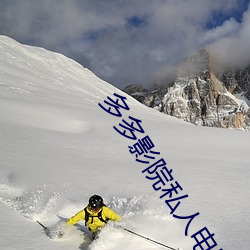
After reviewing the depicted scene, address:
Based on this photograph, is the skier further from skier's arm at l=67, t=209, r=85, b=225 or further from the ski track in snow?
the ski track in snow

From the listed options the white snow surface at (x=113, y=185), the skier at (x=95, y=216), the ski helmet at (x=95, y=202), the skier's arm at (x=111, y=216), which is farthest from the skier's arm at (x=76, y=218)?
the skier's arm at (x=111, y=216)

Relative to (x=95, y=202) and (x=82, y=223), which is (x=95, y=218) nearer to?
(x=95, y=202)

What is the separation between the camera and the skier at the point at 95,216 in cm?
574

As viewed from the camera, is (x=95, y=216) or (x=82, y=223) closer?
(x=95, y=216)

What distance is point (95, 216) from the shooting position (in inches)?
229

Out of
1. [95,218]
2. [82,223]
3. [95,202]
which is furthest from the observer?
[82,223]

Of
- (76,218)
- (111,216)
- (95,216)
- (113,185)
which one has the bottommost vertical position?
(111,216)

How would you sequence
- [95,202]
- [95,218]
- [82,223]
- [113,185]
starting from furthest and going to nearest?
[113,185] → [82,223] → [95,218] → [95,202]

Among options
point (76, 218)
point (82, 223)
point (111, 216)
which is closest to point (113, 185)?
point (82, 223)

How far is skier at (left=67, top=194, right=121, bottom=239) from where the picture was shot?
5.74 m

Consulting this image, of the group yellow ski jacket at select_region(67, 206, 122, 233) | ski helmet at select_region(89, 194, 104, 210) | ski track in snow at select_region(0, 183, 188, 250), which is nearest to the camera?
ski track in snow at select_region(0, 183, 188, 250)

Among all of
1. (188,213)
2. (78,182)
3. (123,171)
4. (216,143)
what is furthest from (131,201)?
(216,143)

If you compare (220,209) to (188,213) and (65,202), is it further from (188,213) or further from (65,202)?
(65,202)

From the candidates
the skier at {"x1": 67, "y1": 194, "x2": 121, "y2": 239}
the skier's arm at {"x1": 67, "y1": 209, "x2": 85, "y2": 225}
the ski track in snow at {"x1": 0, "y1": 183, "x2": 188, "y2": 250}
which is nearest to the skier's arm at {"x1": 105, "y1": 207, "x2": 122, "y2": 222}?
the skier at {"x1": 67, "y1": 194, "x2": 121, "y2": 239}
